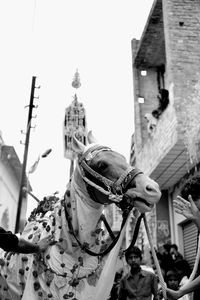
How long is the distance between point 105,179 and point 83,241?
44 centimetres

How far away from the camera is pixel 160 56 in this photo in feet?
46.9

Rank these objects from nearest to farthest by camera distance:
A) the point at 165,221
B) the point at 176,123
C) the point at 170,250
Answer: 1. the point at 170,250
2. the point at 176,123
3. the point at 165,221

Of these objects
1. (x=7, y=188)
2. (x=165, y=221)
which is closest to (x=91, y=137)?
(x=165, y=221)

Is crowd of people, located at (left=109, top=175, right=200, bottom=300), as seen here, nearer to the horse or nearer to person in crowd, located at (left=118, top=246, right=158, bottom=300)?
person in crowd, located at (left=118, top=246, right=158, bottom=300)

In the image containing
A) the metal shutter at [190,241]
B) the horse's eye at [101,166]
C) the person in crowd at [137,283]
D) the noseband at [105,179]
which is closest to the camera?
the noseband at [105,179]

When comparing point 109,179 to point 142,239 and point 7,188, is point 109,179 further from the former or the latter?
point 7,188

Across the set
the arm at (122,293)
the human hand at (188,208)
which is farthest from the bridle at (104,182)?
the arm at (122,293)

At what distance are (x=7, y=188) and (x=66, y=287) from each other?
23.0 m

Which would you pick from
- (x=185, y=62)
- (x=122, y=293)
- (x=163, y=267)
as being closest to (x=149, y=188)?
(x=122, y=293)

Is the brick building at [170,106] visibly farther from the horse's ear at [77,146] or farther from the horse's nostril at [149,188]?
the horse's nostril at [149,188]

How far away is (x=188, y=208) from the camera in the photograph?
2627mm

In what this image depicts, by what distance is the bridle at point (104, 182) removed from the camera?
2221 millimetres

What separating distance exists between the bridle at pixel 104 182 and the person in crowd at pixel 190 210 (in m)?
0.40

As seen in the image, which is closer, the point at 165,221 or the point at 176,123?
the point at 176,123
